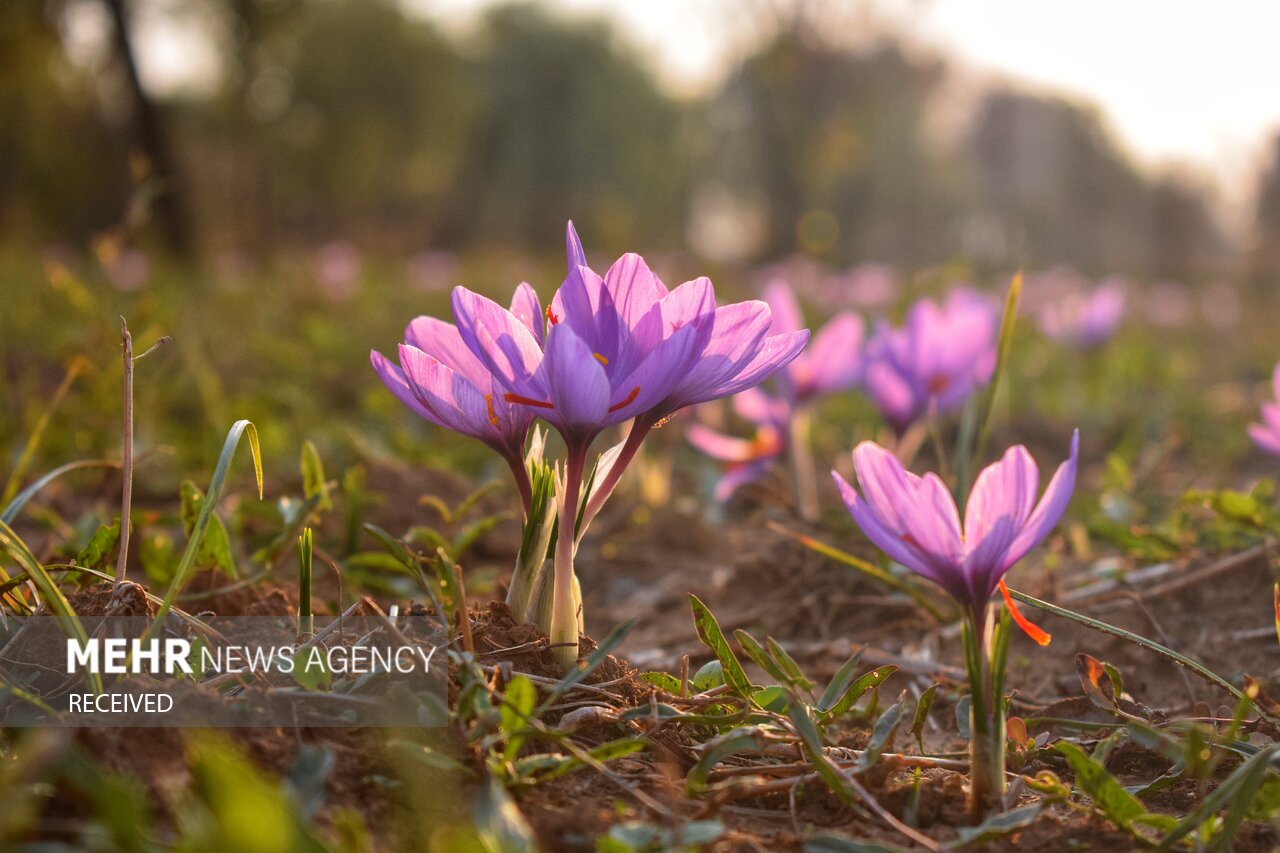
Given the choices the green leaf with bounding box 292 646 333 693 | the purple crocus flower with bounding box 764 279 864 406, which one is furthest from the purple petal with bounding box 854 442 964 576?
the purple crocus flower with bounding box 764 279 864 406

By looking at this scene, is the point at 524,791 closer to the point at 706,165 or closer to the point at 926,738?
the point at 926,738

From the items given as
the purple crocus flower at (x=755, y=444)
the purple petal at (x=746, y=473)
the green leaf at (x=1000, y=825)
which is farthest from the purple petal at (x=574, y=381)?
the purple petal at (x=746, y=473)

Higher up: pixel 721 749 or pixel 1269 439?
pixel 1269 439

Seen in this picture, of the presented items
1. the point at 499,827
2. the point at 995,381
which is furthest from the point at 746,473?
the point at 499,827

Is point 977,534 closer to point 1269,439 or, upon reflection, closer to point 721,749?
point 721,749

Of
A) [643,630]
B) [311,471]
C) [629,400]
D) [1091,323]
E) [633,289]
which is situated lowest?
[643,630]

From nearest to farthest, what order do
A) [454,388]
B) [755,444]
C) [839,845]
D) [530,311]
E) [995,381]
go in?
1. [839,845]
2. [454,388]
3. [530,311]
4. [995,381]
5. [755,444]

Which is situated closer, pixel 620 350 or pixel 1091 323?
pixel 620 350

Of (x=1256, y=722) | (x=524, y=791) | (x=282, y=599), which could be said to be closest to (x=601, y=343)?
(x=524, y=791)

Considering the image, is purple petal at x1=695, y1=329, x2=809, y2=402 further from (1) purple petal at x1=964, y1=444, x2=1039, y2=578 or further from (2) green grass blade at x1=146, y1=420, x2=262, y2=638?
(2) green grass blade at x1=146, y1=420, x2=262, y2=638
